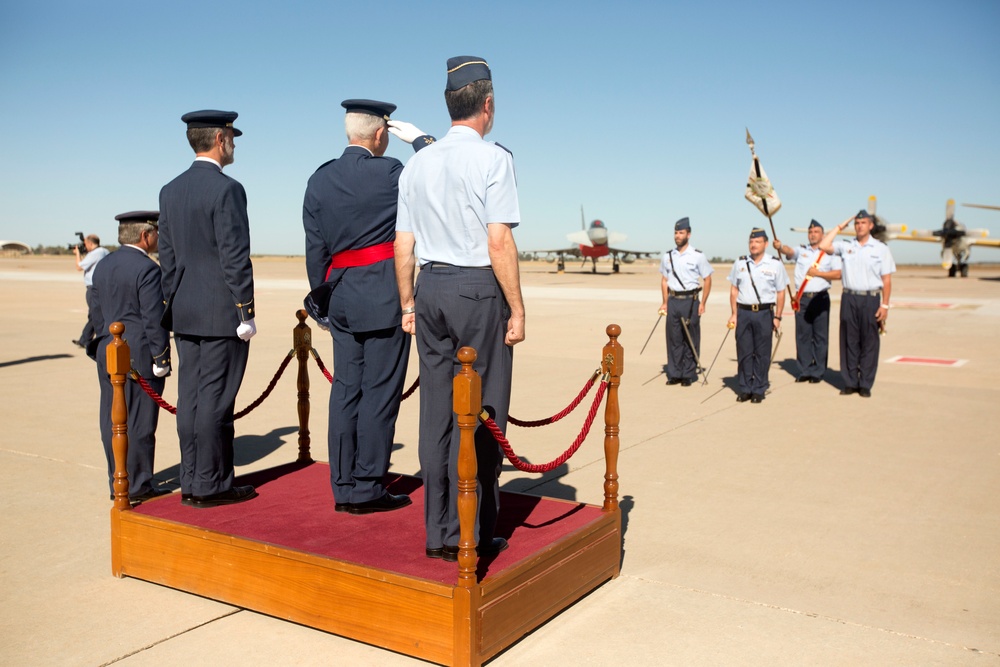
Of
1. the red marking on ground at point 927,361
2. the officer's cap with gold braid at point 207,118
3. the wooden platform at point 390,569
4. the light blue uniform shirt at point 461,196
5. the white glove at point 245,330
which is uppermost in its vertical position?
the officer's cap with gold braid at point 207,118

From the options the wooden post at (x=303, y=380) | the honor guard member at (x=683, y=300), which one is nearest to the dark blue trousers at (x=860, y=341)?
the honor guard member at (x=683, y=300)

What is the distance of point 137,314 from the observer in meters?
5.38

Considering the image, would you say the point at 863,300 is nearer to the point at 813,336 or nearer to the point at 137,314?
the point at 813,336

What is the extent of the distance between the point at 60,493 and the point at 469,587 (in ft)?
12.3

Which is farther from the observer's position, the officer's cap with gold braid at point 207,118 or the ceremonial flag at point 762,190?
the ceremonial flag at point 762,190

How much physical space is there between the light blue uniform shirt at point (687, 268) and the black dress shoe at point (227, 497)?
7052 mm

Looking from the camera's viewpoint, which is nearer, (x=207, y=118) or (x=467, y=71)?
(x=467, y=71)

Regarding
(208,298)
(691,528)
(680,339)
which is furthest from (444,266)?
(680,339)

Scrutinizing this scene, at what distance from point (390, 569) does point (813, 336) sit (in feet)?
29.1

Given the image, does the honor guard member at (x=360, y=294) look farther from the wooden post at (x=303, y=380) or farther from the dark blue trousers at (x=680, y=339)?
the dark blue trousers at (x=680, y=339)

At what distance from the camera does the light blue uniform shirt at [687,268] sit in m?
10.6

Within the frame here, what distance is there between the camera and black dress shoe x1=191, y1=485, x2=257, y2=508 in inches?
180

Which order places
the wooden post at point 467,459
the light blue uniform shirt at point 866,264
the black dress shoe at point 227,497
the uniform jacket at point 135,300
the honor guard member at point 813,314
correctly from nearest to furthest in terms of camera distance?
1. the wooden post at point 467,459
2. the black dress shoe at point 227,497
3. the uniform jacket at point 135,300
4. the light blue uniform shirt at point 866,264
5. the honor guard member at point 813,314

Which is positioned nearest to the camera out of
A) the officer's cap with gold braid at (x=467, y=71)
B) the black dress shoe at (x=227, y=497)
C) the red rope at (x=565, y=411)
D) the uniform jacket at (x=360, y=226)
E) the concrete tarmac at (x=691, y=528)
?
the concrete tarmac at (x=691, y=528)
